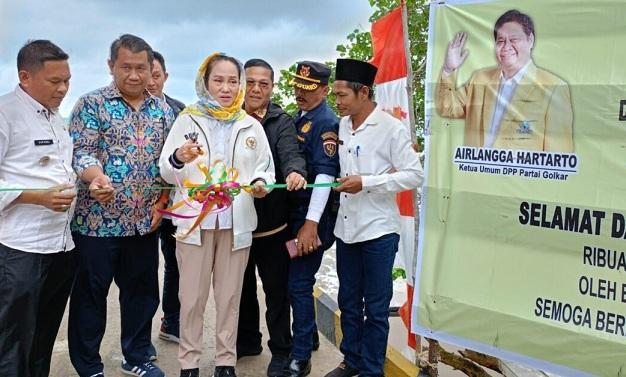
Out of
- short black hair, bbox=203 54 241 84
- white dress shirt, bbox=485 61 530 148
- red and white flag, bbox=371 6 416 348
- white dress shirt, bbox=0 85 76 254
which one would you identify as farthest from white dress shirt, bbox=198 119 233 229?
white dress shirt, bbox=485 61 530 148

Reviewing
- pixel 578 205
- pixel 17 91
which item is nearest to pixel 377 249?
pixel 578 205

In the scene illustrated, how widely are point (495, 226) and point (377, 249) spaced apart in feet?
2.45

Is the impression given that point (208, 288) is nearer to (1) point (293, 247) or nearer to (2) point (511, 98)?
(1) point (293, 247)

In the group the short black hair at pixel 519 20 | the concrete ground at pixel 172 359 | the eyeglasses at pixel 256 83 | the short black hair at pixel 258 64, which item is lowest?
the concrete ground at pixel 172 359

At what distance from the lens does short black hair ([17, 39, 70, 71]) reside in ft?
9.09

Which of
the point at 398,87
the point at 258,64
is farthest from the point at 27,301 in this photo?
the point at 398,87

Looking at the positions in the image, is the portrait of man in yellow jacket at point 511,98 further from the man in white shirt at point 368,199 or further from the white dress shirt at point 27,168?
the white dress shirt at point 27,168

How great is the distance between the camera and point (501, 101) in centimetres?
270

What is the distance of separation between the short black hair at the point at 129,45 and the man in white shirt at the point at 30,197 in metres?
0.36

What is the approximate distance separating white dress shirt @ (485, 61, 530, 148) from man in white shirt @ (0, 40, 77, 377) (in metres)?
2.15

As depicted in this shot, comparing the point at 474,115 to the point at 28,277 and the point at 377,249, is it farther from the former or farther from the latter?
the point at 28,277

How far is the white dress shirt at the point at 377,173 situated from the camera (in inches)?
124

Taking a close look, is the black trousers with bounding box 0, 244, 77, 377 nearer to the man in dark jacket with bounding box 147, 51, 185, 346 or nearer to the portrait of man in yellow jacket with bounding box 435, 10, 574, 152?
the man in dark jacket with bounding box 147, 51, 185, 346

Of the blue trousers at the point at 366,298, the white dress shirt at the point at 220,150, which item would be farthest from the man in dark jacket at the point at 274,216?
the blue trousers at the point at 366,298
